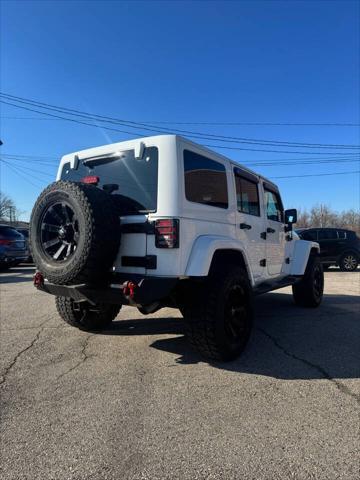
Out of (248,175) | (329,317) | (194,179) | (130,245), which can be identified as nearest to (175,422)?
(130,245)

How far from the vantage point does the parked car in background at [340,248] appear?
14.8 m

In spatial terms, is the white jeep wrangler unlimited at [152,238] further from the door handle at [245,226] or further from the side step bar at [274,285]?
the side step bar at [274,285]

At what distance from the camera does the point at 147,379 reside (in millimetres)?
3471

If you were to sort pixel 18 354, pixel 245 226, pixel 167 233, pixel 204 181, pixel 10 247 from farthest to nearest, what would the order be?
pixel 10 247
pixel 245 226
pixel 18 354
pixel 204 181
pixel 167 233

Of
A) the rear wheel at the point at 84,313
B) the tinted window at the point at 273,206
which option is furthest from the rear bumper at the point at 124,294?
the tinted window at the point at 273,206

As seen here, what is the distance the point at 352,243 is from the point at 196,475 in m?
14.5

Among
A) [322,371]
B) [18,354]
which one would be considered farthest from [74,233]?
[322,371]

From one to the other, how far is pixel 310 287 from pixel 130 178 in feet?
14.4

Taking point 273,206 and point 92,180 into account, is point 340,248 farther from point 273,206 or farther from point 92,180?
point 92,180

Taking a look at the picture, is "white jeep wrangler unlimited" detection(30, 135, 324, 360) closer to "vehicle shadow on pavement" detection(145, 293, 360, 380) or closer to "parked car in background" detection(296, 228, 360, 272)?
"vehicle shadow on pavement" detection(145, 293, 360, 380)

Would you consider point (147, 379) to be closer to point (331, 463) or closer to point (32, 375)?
point (32, 375)

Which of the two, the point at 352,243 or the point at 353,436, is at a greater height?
the point at 352,243

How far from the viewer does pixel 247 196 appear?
511 cm

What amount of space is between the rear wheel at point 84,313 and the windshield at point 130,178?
5.04 ft
